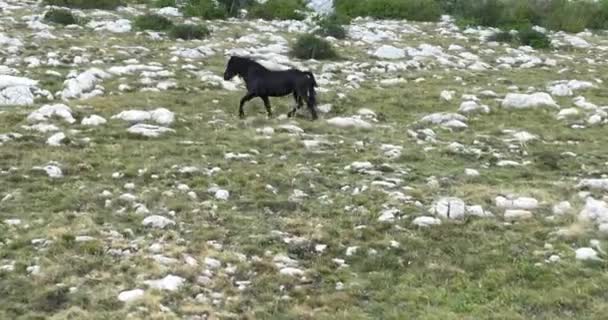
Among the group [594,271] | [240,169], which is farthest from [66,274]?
[594,271]

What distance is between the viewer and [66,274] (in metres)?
7.69

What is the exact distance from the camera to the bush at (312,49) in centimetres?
2173

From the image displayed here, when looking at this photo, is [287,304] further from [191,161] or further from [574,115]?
[574,115]

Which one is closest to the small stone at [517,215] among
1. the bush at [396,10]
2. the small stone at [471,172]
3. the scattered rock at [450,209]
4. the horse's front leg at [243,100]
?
the scattered rock at [450,209]

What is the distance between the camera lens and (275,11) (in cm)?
3191

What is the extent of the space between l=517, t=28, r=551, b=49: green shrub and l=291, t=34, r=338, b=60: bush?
810 centimetres

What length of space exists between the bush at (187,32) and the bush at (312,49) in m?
3.71

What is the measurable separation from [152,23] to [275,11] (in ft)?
25.2

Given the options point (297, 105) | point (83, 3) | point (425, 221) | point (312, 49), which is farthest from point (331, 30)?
point (425, 221)

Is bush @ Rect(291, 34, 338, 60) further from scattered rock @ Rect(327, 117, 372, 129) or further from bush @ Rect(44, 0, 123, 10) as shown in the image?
bush @ Rect(44, 0, 123, 10)

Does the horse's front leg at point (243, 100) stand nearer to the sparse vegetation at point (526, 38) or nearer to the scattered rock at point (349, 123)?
the scattered rock at point (349, 123)

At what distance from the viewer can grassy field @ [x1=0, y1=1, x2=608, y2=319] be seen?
24.3 feet

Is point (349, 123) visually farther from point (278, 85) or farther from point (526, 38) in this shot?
point (526, 38)

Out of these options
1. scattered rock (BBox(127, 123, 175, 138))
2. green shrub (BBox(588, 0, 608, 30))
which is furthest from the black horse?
green shrub (BBox(588, 0, 608, 30))
